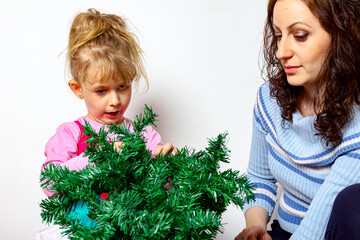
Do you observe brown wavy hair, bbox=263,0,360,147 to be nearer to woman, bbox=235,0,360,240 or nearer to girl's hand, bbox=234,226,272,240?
woman, bbox=235,0,360,240

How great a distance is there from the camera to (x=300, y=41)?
1.01 meters

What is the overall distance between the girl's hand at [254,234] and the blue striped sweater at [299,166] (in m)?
0.08

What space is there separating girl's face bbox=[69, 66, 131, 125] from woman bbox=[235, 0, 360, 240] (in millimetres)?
457

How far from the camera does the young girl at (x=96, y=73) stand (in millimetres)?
1218

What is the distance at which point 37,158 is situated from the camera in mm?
1712

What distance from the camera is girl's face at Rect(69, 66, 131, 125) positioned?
123 cm

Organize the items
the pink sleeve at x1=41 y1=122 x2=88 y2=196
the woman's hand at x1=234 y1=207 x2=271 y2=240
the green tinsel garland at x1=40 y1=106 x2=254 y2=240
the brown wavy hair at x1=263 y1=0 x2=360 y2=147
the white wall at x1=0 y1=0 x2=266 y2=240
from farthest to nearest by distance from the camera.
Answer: the white wall at x1=0 y1=0 x2=266 y2=240
the pink sleeve at x1=41 y1=122 x2=88 y2=196
the woman's hand at x1=234 y1=207 x2=271 y2=240
the brown wavy hair at x1=263 y1=0 x2=360 y2=147
the green tinsel garland at x1=40 y1=106 x2=254 y2=240

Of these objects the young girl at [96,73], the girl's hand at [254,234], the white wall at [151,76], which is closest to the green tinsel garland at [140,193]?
the girl's hand at [254,234]

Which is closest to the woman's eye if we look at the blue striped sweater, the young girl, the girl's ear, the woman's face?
the woman's face

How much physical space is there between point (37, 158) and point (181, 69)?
697mm

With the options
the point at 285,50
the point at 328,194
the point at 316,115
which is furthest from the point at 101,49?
the point at 328,194

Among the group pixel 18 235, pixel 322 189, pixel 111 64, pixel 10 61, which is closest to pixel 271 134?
pixel 322 189

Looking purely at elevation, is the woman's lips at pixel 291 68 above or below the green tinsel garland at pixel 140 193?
above

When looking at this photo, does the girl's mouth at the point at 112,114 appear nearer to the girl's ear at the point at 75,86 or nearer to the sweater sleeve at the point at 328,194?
the girl's ear at the point at 75,86
